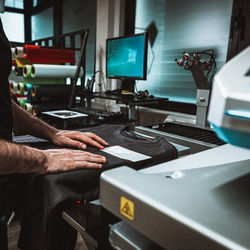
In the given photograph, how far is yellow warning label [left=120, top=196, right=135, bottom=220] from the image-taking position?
35 centimetres

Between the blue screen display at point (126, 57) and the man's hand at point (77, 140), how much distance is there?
48.6 inches

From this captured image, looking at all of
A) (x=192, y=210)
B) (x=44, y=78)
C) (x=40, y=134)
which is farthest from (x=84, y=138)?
(x=44, y=78)

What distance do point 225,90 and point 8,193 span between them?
2.57 ft

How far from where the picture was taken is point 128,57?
2047 mm

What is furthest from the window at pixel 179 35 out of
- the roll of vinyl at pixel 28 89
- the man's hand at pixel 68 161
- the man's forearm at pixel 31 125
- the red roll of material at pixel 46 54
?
the man's hand at pixel 68 161

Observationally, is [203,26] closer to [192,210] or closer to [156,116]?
[156,116]

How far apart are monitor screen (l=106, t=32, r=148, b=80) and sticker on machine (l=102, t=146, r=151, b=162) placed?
4.23 ft

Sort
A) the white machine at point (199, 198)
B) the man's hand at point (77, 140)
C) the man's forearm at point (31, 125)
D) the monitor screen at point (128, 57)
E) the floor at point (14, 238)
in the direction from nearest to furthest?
1. the white machine at point (199, 198)
2. the man's hand at point (77, 140)
3. the man's forearm at point (31, 125)
4. the floor at point (14, 238)
5. the monitor screen at point (128, 57)

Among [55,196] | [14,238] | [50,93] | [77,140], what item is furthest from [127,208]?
[50,93]

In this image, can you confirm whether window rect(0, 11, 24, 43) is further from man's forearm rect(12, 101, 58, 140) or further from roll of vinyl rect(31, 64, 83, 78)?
man's forearm rect(12, 101, 58, 140)

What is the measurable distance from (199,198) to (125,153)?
37 centimetres

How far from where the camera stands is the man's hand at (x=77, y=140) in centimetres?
76

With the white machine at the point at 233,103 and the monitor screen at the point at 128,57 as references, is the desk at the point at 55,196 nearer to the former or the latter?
the white machine at the point at 233,103

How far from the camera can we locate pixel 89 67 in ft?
11.1
